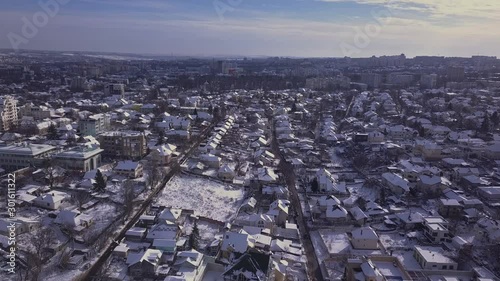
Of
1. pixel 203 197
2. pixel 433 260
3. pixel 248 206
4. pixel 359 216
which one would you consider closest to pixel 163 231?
pixel 248 206

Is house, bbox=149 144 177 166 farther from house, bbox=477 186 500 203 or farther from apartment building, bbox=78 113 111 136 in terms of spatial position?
house, bbox=477 186 500 203

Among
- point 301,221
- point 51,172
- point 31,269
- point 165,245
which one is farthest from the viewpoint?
point 51,172

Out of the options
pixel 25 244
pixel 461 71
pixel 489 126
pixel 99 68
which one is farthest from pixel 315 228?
pixel 99 68

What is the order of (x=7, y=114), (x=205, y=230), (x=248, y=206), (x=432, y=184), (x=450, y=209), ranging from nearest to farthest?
(x=205, y=230) < (x=248, y=206) < (x=450, y=209) < (x=432, y=184) < (x=7, y=114)

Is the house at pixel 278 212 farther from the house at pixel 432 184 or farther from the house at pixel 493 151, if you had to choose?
the house at pixel 493 151

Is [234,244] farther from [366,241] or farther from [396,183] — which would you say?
[396,183]

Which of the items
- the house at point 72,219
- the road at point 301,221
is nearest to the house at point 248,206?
the road at point 301,221
